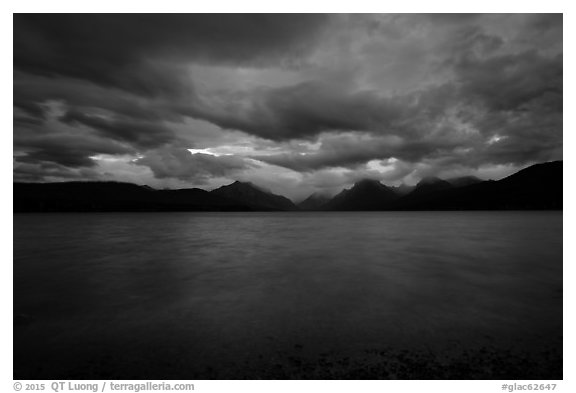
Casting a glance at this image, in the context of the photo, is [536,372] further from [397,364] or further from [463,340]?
[397,364]

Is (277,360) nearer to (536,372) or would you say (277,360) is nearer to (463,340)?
(463,340)

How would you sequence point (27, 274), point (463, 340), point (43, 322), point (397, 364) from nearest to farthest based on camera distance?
point (397, 364) → point (463, 340) → point (43, 322) → point (27, 274)

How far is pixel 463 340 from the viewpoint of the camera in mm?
8508

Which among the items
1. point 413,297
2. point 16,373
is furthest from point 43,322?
point 413,297

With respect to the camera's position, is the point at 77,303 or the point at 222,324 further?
the point at 77,303

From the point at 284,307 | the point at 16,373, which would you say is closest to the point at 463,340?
the point at 284,307

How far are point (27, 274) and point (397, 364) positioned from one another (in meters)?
23.0

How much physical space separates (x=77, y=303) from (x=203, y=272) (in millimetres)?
7485

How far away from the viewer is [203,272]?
19.1 m

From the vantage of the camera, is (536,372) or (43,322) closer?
(536,372)
